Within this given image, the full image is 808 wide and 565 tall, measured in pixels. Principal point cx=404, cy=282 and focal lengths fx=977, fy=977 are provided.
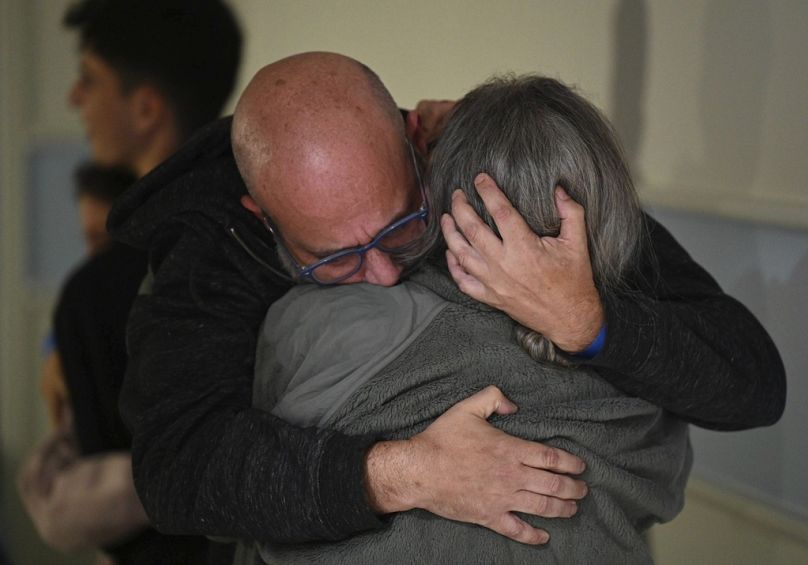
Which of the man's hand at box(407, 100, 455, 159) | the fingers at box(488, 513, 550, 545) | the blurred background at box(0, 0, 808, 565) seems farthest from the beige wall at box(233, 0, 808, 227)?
the fingers at box(488, 513, 550, 545)

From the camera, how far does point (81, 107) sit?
8.80 feet

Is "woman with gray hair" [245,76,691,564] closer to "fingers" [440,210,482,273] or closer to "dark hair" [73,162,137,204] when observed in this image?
"fingers" [440,210,482,273]

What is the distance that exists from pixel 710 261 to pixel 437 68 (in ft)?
2.51

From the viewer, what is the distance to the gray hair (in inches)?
42.8

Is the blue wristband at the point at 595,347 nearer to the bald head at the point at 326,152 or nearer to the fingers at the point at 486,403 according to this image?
the fingers at the point at 486,403

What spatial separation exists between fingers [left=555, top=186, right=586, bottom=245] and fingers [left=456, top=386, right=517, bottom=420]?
0.19 meters

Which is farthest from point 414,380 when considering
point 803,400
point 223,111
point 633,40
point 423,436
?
point 223,111

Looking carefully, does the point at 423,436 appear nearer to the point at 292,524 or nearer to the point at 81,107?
the point at 292,524

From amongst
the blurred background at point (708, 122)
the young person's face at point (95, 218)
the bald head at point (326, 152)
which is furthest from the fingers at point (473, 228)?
the young person's face at point (95, 218)

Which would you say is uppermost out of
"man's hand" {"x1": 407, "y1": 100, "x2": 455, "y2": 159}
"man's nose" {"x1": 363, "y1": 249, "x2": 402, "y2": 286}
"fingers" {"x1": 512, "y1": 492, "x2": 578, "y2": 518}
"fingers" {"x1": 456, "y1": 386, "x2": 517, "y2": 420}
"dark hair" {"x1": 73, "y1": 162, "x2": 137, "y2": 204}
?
"man's hand" {"x1": 407, "y1": 100, "x2": 455, "y2": 159}

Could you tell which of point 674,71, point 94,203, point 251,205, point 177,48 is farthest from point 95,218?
point 674,71

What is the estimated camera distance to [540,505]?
1095 millimetres

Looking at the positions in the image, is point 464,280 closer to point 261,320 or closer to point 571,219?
point 571,219

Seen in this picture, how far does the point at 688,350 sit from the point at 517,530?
295 millimetres
